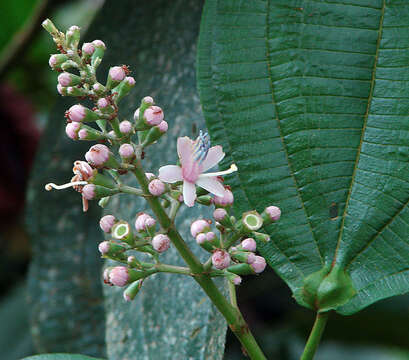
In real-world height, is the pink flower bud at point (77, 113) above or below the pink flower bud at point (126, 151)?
above

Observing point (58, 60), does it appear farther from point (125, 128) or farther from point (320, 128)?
point (320, 128)

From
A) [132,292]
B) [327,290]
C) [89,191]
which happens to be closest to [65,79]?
[89,191]

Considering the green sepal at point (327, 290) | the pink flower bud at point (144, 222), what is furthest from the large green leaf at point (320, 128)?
the pink flower bud at point (144, 222)

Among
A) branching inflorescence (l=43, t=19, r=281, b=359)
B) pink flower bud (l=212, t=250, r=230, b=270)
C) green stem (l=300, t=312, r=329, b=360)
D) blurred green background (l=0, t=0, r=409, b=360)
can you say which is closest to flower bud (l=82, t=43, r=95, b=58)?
branching inflorescence (l=43, t=19, r=281, b=359)

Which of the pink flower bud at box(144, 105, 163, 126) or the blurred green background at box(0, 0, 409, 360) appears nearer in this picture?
the pink flower bud at box(144, 105, 163, 126)

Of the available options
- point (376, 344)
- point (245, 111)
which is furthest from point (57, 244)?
point (376, 344)

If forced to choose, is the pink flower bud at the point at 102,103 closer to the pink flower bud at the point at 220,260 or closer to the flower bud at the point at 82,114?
the flower bud at the point at 82,114

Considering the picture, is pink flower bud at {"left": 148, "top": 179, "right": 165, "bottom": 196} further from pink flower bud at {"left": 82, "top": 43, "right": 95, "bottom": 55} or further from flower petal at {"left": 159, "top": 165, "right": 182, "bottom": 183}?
pink flower bud at {"left": 82, "top": 43, "right": 95, "bottom": 55}

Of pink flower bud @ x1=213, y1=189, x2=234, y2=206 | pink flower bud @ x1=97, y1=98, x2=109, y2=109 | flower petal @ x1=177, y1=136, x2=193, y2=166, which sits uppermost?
pink flower bud @ x1=97, y1=98, x2=109, y2=109
